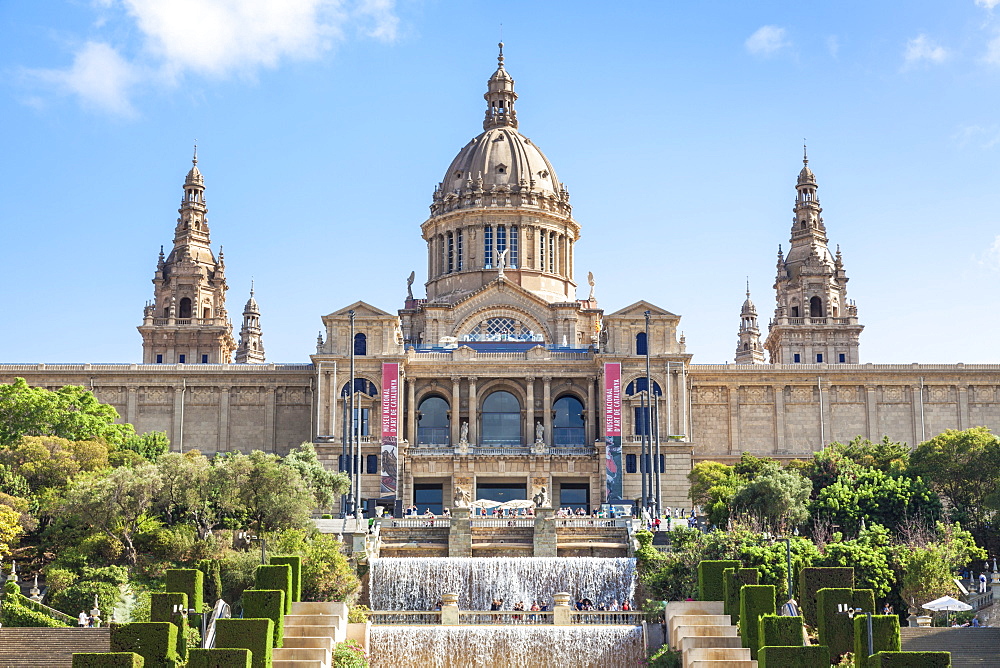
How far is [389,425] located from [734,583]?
Answer: 38379 millimetres

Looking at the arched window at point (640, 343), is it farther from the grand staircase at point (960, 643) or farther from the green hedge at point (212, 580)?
the grand staircase at point (960, 643)

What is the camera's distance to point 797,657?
1662 inches

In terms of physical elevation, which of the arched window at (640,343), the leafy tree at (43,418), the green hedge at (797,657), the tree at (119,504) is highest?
the arched window at (640,343)

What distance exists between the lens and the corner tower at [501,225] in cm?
10425

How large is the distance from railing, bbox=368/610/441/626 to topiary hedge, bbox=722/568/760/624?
36.7 ft

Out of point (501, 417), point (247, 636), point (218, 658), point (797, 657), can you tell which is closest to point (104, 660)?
point (218, 658)

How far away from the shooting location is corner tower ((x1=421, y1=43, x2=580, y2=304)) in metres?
104

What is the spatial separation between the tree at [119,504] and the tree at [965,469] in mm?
36580

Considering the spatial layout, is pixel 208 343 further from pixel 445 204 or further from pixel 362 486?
pixel 362 486

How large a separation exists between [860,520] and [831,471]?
7603 millimetres

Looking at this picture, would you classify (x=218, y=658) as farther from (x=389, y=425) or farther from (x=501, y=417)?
(x=501, y=417)

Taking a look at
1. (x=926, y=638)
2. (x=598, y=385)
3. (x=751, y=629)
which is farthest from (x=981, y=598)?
(x=598, y=385)

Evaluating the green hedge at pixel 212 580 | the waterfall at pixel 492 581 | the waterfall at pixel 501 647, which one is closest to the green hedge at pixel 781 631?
the waterfall at pixel 501 647

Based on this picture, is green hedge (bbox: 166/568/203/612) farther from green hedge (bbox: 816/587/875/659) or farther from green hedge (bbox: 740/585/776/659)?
green hedge (bbox: 816/587/875/659)
